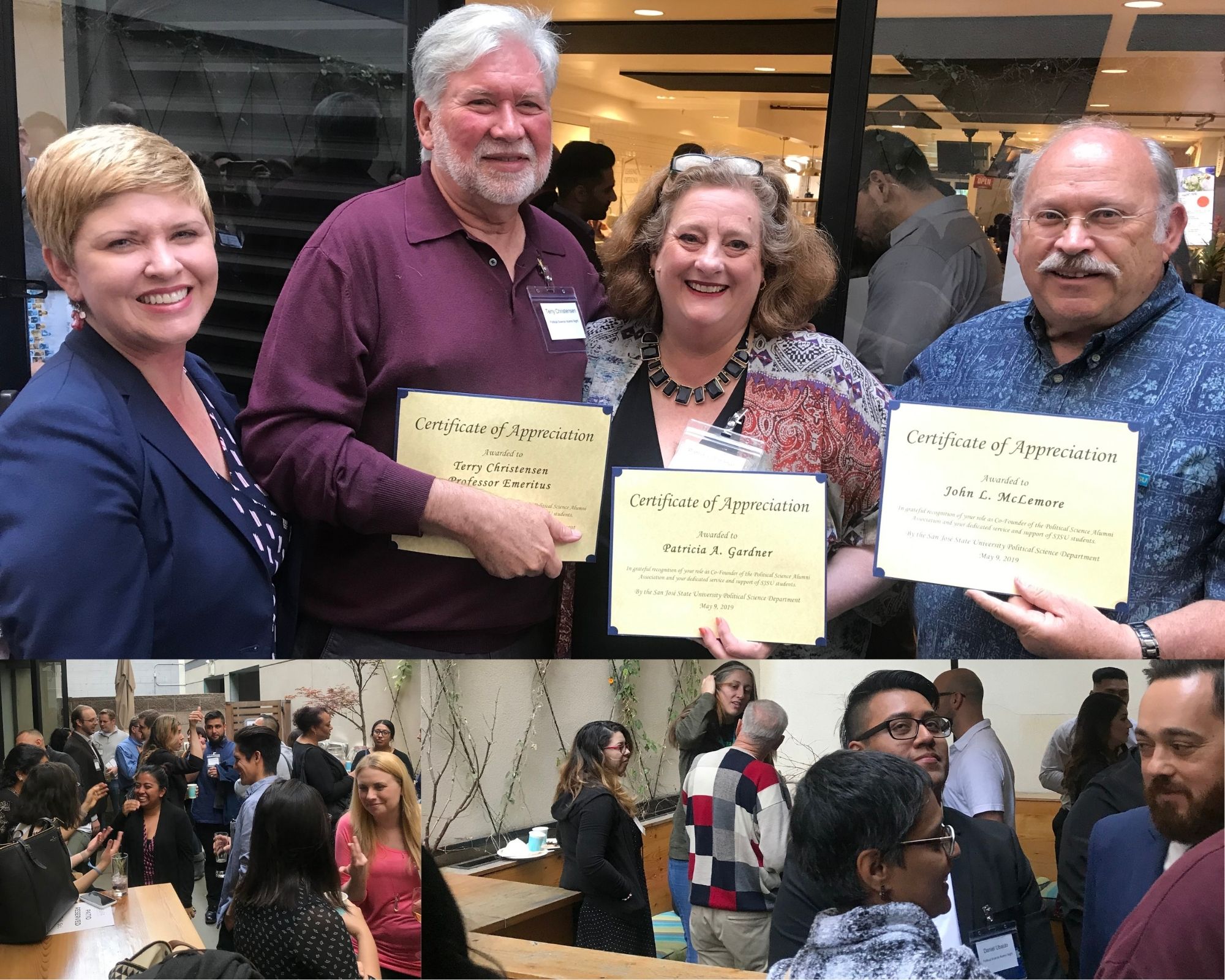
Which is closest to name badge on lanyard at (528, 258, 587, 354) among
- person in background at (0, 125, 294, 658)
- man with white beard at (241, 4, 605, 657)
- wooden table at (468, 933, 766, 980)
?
man with white beard at (241, 4, 605, 657)

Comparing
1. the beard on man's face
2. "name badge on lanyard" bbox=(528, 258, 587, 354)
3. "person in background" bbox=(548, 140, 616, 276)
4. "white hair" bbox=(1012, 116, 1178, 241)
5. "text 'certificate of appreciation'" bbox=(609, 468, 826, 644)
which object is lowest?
the beard on man's face

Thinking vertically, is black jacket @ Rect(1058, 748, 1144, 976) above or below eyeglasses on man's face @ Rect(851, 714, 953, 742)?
below

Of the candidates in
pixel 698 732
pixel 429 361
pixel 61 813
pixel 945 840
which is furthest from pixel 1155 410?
pixel 61 813

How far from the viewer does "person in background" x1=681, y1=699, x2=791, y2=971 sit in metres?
1.56

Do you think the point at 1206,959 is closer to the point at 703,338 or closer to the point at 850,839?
the point at 850,839

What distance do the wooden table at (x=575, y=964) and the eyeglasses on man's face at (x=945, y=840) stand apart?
0.29 meters

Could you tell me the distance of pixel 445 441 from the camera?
6.21 ft

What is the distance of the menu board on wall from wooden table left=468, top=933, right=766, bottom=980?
8.25 ft

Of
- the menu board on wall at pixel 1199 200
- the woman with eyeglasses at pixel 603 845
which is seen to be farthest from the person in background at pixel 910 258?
the woman with eyeglasses at pixel 603 845

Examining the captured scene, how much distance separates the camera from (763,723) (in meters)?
1.59

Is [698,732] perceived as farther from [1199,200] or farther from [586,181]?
[586,181]

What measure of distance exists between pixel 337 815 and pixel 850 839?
2.30 feet

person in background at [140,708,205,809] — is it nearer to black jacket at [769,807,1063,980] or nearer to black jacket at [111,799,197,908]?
black jacket at [111,799,197,908]

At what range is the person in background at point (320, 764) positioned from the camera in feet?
5.12
